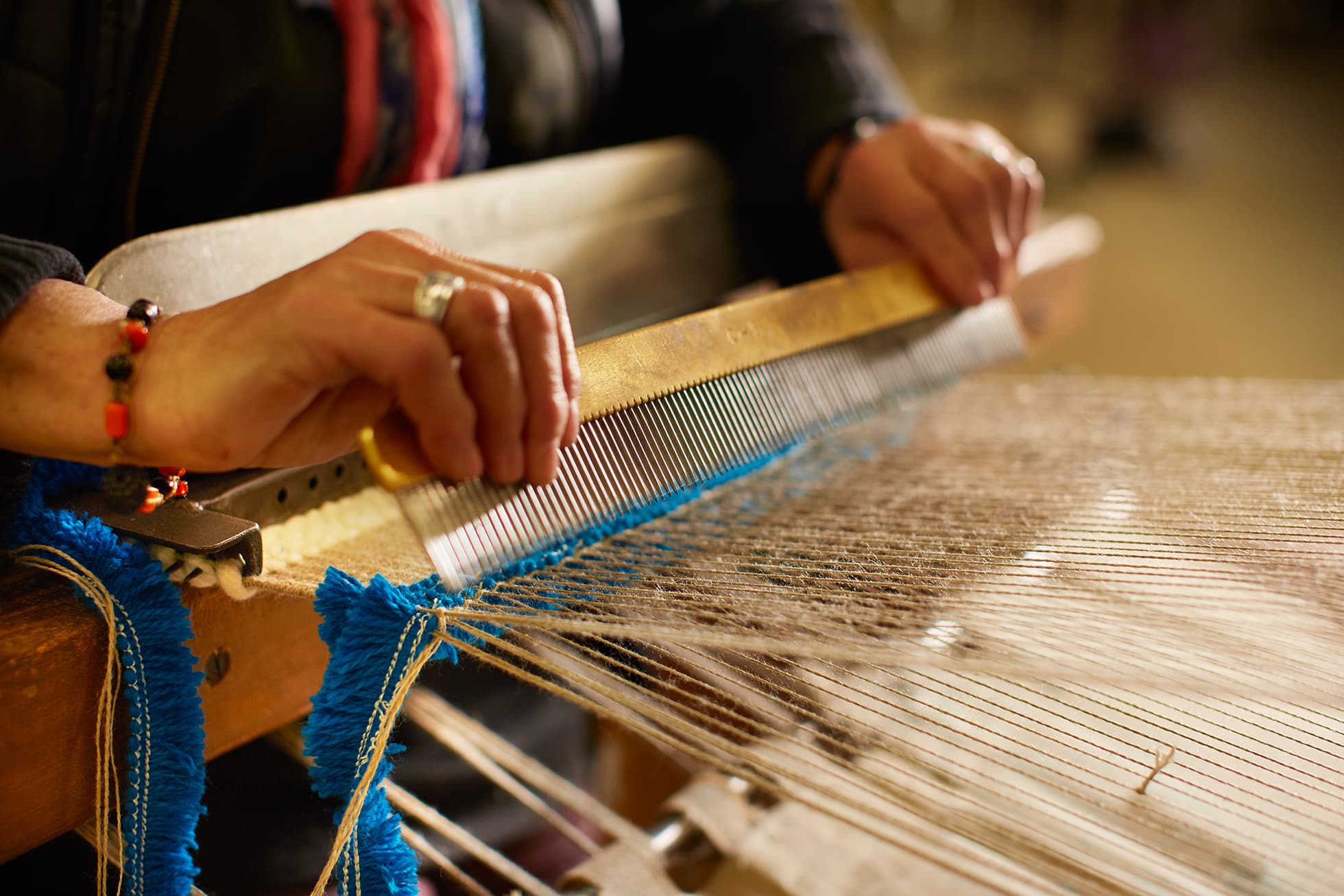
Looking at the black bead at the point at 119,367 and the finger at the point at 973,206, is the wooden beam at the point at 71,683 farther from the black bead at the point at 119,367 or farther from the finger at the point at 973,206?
the finger at the point at 973,206

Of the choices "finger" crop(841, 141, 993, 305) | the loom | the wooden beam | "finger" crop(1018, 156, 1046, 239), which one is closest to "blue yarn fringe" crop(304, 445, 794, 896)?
the loom

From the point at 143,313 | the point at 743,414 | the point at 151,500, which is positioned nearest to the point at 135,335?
the point at 143,313

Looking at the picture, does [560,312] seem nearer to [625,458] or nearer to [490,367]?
[490,367]

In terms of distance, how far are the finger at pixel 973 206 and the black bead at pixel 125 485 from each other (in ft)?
2.89

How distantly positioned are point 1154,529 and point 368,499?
62 centimetres

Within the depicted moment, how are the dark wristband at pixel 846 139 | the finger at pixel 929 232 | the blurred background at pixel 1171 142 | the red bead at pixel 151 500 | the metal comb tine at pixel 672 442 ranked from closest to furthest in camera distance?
the red bead at pixel 151 500, the metal comb tine at pixel 672 442, the finger at pixel 929 232, the dark wristband at pixel 846 139, the blurred background at pixel 1171 142

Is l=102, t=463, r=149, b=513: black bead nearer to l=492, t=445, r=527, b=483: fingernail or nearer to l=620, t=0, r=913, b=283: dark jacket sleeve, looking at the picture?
l=492, t=445, r=527, b=483: fingernail

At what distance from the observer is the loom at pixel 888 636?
526mm

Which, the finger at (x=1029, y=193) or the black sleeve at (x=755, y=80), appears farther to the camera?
the black sleeve at (x=755, y=80)

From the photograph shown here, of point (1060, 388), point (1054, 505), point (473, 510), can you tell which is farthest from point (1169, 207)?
point (473, 510)

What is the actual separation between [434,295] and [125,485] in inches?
9.8

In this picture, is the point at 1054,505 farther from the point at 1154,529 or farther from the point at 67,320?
the point at 67,320

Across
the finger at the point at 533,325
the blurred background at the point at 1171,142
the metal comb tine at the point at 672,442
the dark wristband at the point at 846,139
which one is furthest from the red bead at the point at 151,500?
the blurred background at the point at 1171,142

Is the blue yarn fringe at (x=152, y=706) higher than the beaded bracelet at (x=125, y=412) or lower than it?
lower
